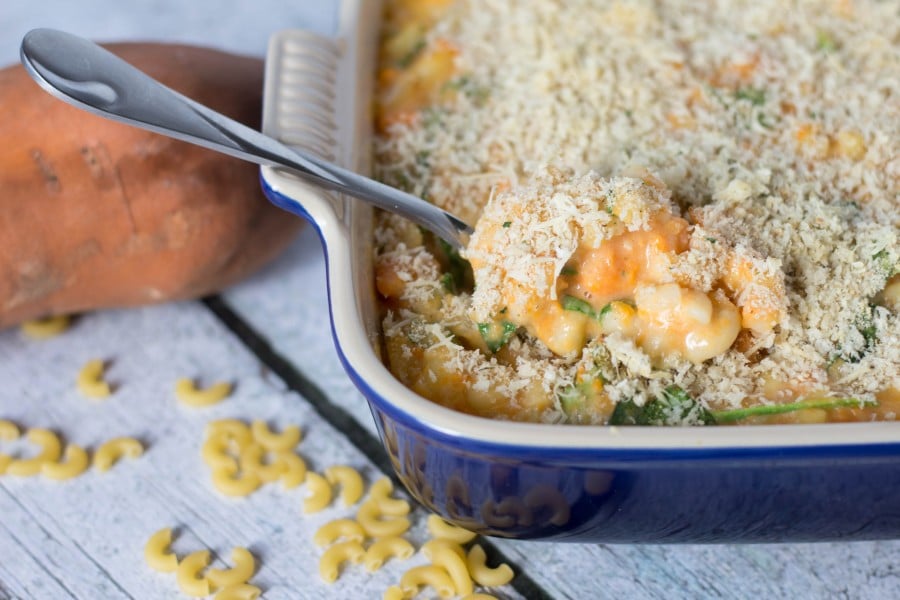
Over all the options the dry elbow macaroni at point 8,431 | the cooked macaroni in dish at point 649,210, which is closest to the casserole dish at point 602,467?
the cooked macaroni in dish at point 649,210

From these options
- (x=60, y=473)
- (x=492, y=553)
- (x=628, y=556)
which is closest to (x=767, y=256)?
(x=628, y=556)

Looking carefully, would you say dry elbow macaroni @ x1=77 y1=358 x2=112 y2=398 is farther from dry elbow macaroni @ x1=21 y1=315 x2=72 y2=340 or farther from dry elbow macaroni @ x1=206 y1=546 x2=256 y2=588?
dry elbow macaroni @ x1=206 y1=546 x2=256 y2=588

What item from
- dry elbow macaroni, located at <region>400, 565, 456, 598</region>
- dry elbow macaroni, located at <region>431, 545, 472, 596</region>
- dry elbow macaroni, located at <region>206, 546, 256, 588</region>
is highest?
dry elbow macaroni, located at <region>431, 545, 472, 596</region>

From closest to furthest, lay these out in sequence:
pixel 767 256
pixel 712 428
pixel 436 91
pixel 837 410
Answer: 1. pixel 712 428
2. pixel 837 410
3. pixel 767 256
4. pixel 436 91

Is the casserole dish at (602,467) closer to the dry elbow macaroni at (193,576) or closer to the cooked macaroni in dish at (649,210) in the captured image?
the cooked macaroni in dish at (649,210)

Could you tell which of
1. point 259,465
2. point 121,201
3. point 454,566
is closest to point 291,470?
point 259,465

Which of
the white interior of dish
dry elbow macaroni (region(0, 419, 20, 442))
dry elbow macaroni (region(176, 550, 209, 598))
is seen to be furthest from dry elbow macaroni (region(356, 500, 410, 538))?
dry elbow macaroni (region(0, 419, 20, 442))

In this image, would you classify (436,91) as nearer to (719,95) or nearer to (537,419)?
(719,95)
